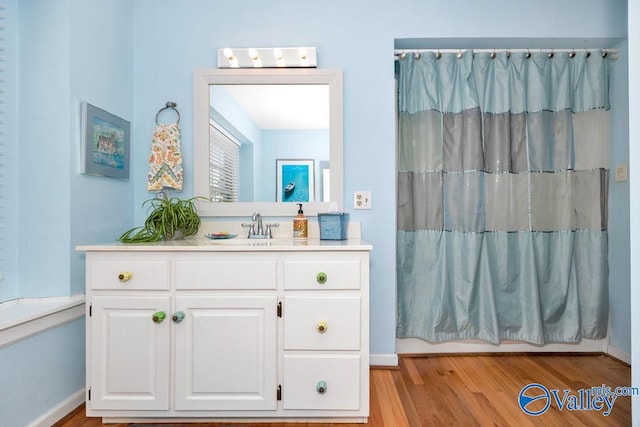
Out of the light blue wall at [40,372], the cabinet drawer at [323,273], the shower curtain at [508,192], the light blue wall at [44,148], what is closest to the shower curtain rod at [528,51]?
the shower curtain at [508,192]

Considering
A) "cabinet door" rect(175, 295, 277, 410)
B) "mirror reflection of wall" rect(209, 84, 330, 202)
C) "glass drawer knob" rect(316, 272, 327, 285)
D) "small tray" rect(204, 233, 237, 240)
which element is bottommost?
"cabinet door" rect(175, 295, 277, 410)

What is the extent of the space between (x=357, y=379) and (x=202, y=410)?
2.31 feet

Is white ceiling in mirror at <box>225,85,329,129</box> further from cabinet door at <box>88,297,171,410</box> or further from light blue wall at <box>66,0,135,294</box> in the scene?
cabinet door at <box>88,297,171,410</box>

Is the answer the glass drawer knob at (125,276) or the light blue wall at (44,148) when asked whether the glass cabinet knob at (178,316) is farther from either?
the light blue wall at (44,148)

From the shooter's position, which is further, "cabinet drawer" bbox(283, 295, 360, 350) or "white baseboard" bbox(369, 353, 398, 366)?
"white baseboard" bbox(369, 353, 398, 366)

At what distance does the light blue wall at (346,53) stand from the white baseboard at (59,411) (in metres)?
0.98

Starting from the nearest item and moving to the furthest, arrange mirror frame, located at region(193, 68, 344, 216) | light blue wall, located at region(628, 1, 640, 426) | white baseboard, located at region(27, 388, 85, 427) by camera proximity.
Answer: light blue wall, located at region(628, 1, 640, 426), white baseboard, located at region(27, 388, 85, 427), mirror frame, located at region(193, 68, 344, 216)

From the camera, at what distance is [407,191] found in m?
2.20

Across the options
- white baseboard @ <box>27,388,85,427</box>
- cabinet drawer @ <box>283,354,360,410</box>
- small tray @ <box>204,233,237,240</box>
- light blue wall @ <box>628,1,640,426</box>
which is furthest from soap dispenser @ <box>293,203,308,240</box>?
light blue wall @ <box>628,1,640,426</box>

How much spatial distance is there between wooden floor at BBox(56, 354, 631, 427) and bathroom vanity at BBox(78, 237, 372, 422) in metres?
0.18

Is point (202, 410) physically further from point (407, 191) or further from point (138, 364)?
point (407, 191)

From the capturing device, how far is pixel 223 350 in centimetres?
147

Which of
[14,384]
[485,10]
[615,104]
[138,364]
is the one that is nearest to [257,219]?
[138,364]

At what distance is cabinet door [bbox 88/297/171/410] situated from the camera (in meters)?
1.47
